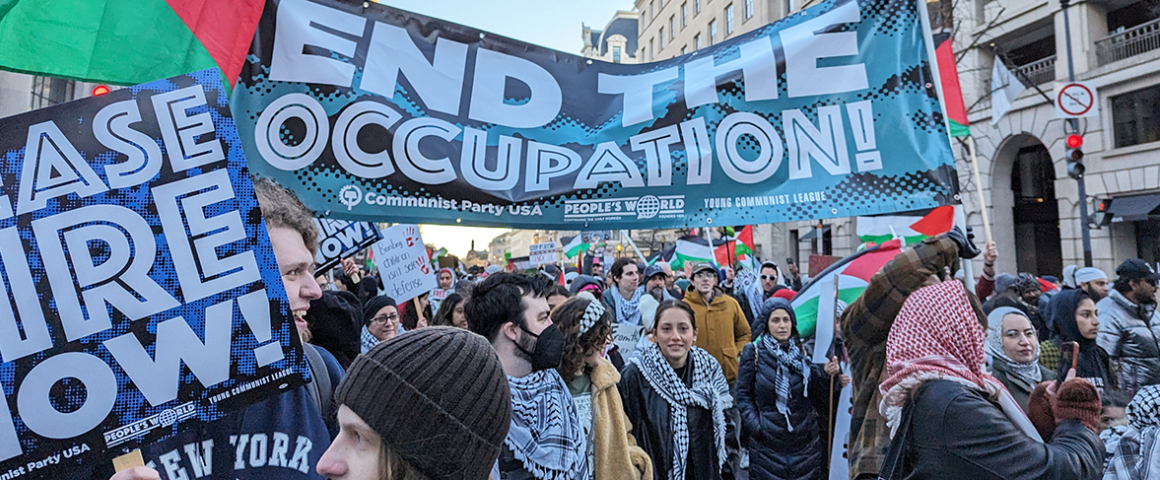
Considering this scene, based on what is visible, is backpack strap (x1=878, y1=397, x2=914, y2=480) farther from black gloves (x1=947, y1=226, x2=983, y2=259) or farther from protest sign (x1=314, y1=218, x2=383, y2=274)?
protest sign (x1=314, y1=218, x2=383, y2=274)

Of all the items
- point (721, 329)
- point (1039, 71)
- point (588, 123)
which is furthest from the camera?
point (1039, 71)

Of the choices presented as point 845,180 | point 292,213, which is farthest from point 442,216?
point 845,180

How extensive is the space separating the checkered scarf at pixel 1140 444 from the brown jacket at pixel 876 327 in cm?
66

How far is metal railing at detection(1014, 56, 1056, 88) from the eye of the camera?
18844mm

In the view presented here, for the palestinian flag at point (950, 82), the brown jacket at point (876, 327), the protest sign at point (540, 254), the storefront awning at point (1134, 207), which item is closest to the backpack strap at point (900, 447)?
the brown jacket at point (876, 327)

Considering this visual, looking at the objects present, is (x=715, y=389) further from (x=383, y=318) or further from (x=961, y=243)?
(x=383, y=318)

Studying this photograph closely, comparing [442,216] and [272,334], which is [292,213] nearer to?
[272,334]

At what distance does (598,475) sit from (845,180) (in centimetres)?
195

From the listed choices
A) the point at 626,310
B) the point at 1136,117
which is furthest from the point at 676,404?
the point at 1136,117

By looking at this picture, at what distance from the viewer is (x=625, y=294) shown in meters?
7.26

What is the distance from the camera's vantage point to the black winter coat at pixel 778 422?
14.6 feet

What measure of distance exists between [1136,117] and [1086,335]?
16.1 meters

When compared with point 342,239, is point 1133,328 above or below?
below

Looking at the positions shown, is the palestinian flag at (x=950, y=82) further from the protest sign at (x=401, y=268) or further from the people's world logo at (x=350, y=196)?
the protest sign at (x=401, y=268)
